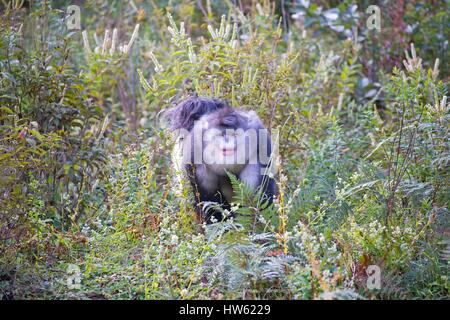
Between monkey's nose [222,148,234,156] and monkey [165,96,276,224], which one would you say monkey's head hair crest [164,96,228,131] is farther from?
monkey's nose [222,148,234,156]

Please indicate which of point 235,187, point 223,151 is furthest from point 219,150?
point 235,187

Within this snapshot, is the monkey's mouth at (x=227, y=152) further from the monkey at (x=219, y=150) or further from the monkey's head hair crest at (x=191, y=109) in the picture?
the monkey's head hair crest at (x=191, y=109)

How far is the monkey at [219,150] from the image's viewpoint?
5488mm

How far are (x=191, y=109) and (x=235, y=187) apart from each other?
106 cm

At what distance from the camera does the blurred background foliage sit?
438cm

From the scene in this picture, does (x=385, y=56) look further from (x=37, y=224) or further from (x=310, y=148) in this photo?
(x=37, y=224)

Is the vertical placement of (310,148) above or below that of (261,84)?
below

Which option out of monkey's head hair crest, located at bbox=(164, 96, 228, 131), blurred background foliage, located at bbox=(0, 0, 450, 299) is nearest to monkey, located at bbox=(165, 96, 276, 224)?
monkey's head hair crest, located at bbox=(164, 96, 228, 131)

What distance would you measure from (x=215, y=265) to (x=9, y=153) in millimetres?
1462

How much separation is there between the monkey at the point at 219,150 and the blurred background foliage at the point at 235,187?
18 centimetres

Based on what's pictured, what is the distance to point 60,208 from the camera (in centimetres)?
561

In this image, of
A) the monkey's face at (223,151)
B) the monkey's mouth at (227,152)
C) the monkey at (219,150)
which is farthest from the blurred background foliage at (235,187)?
the monkey's mouth at (227,152)
